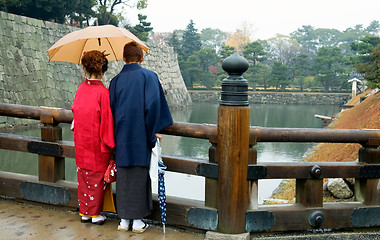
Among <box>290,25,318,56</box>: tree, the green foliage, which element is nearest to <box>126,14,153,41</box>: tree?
the green foliage

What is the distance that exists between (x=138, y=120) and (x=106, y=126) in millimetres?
244

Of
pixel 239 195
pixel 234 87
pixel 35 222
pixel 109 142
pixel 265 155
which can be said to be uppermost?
pixel 234 87

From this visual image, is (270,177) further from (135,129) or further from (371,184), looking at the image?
(135,129)

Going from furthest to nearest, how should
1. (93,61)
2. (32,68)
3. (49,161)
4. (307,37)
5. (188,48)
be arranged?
(307,37), (188,48), (32,68), (49,161), (93,61)

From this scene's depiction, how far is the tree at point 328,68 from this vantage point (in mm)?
35719

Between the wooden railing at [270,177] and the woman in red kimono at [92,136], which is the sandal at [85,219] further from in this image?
the wooden railing at [270,177]

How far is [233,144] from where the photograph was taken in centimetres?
242

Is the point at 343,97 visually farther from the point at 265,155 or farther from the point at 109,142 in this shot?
the point at 109,142

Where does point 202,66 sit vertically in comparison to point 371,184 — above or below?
above

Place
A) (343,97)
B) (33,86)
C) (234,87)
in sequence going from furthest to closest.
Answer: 1. (343,97)
2. (33,86)
3. (234,87)

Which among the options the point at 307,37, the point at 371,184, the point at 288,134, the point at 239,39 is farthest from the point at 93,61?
the point at 307,37

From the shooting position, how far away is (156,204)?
2.70 m

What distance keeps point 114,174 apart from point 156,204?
35 cm

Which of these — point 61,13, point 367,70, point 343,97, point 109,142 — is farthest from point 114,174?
point 343,97
